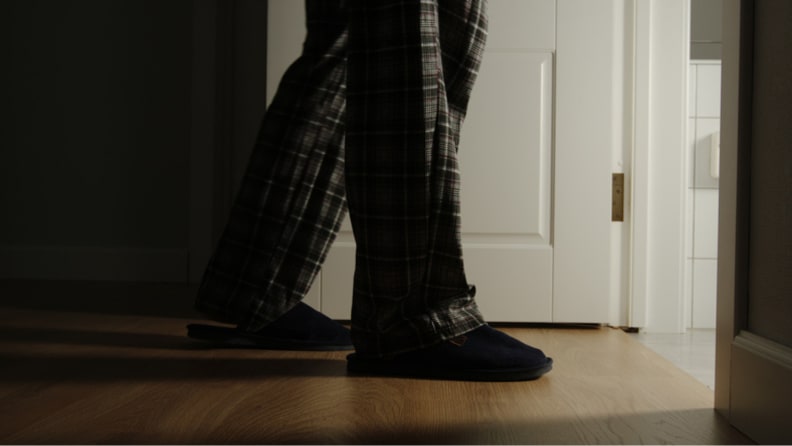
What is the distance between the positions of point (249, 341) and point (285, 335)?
0.20 feet

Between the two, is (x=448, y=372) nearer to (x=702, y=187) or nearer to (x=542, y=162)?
(x=542, y=162)

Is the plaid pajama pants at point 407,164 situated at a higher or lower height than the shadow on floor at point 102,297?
higher

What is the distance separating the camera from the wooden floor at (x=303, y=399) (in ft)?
2.32

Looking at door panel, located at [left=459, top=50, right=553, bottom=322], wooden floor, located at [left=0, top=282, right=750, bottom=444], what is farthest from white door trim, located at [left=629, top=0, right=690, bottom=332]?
wooden floor, located at [left=0, top=282, right=750, bottom=444]

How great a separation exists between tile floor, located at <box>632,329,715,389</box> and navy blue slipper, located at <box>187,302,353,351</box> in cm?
56

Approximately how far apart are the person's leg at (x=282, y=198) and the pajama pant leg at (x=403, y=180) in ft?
0.73

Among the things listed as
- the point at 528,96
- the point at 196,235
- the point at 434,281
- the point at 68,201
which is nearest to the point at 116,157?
the point at 68,201

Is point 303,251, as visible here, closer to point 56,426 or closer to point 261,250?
point 261,250

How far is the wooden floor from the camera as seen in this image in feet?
2.32

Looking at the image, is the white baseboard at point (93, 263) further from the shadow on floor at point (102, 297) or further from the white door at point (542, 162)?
the white door at point (542, 162)

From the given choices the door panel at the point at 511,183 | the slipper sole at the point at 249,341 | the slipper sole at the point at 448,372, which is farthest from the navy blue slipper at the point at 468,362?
the door panel at the point at 511,183

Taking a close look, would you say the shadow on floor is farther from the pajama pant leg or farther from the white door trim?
the white door trim

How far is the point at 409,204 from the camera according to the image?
926 millimetres

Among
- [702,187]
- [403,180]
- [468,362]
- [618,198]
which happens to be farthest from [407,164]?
[702,187]
